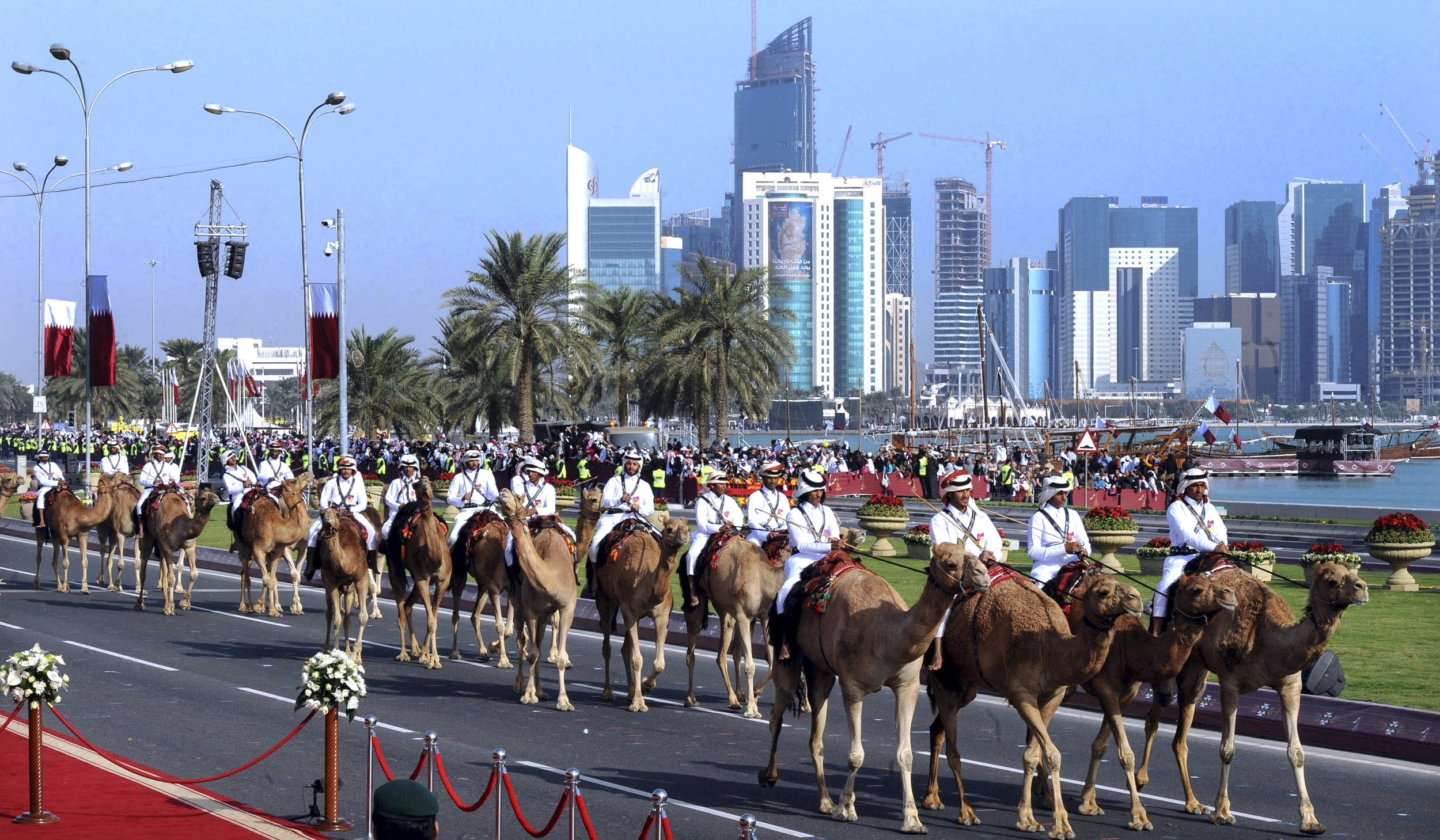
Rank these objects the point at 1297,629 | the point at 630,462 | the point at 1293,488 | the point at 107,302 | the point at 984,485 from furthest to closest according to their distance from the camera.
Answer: the point at 1293,488 < the point at 984,485 < the point at 107,302 < the point at 630,462 < the point at 1297,629

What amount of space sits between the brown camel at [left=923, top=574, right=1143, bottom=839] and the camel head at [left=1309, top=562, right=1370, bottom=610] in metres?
1.37

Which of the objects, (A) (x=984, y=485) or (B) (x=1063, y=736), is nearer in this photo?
(B) (x=1063, y=736)

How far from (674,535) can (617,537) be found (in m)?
1.52

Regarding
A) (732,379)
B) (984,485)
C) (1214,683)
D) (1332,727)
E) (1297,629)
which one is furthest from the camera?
(732,379)

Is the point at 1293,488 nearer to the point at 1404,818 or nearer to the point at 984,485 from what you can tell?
the point at 984,485

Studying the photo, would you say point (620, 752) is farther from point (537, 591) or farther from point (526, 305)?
point (526, 305)

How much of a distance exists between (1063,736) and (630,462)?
6.01 meters

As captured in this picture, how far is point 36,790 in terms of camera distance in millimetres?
10422

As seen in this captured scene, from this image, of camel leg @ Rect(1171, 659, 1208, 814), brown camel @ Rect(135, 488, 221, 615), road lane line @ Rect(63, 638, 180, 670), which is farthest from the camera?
brown camel @ Rect(135, 488, 221, 615)

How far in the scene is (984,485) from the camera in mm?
54406

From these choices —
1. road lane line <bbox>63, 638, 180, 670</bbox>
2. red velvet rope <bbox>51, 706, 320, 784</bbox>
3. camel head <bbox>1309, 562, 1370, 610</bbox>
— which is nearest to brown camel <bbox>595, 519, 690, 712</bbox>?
red velvet rope <bbox>51, 706, 320, 784</bbox>

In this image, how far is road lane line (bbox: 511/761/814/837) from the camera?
10688 mm

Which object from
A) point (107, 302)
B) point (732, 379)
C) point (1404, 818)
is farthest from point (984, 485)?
point (1404, 818)

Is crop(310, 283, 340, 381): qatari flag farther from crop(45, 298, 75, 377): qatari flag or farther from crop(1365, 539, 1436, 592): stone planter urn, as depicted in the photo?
crop(1365, 539, 1436, 592): stone planter urn
